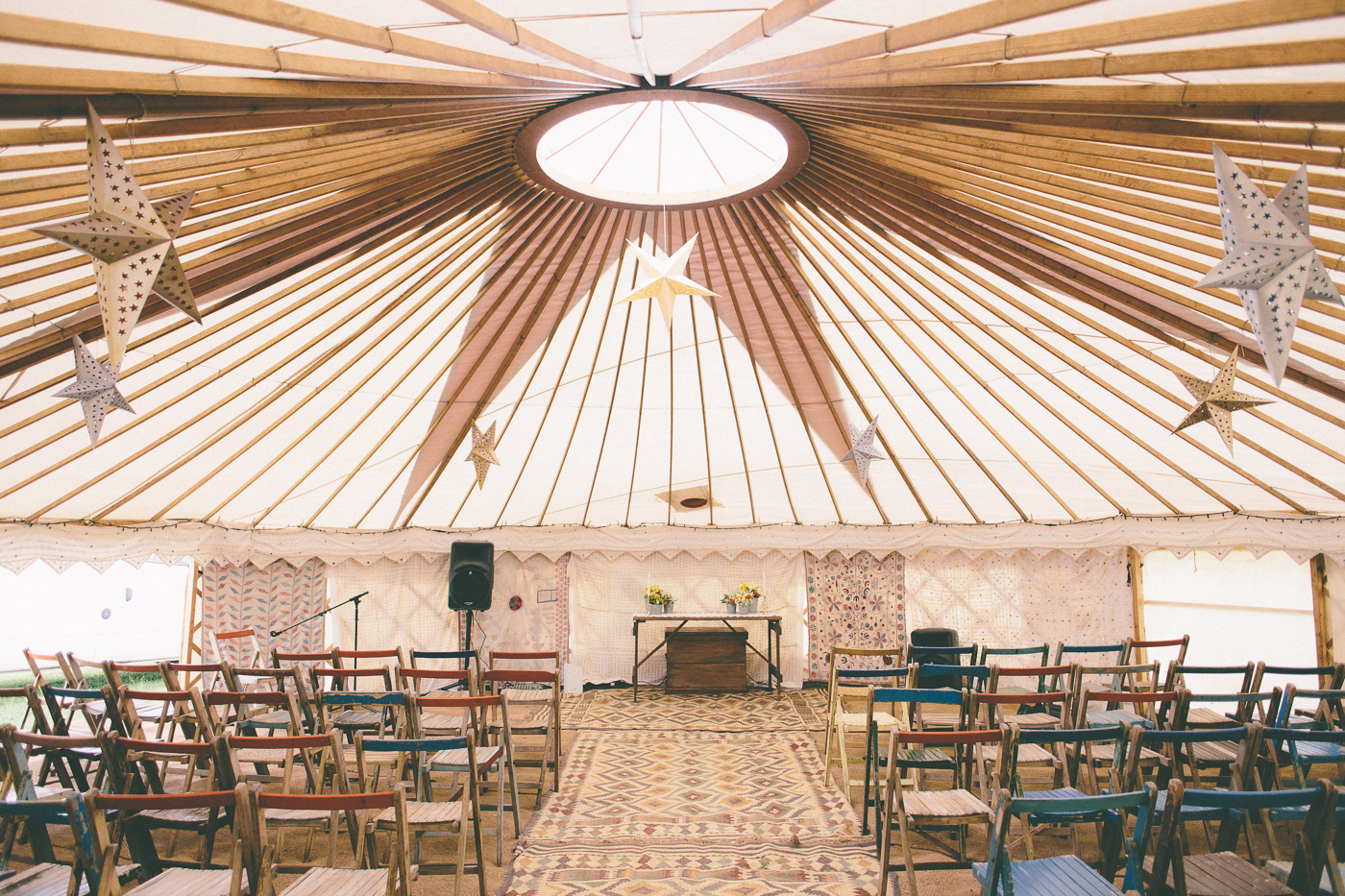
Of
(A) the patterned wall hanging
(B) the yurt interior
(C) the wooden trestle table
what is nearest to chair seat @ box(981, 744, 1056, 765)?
(B) the yurt interior

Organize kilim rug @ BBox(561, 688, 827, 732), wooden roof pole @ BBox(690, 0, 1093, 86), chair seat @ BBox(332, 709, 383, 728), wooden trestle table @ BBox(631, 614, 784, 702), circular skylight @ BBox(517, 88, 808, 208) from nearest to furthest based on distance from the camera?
wooden roof pole @ BBox(690, 0, 1093, 86), circular skylight @ BBox(517, 88, 808, 208), chair seat @ BBox(332, 709, 383, 728), kilim rug @ BBox(561, 688, 827, 732), wooden trestle table @ BBox(631, 614, 784, 702)

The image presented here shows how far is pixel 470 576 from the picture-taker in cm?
852

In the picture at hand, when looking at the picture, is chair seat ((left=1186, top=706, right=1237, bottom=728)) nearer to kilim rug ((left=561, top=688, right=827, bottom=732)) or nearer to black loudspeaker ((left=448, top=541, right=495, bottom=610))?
kilim rug ((left=561, top=688, right=827, bottom=732))

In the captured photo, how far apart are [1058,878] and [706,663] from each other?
6.64 metres

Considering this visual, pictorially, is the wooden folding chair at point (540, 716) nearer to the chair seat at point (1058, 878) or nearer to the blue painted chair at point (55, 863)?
the blue painted chair at point (55, 863)

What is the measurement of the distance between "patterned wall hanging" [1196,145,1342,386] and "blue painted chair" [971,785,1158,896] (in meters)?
1.79

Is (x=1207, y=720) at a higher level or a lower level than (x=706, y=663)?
higher

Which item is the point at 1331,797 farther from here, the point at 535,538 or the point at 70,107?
the point at 535,538

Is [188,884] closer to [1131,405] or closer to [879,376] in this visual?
[879,376]

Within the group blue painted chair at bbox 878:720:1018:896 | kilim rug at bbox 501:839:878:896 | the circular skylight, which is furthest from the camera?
the circular skylight

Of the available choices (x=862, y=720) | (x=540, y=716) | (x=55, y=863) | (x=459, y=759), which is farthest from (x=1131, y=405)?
(x=55, y=863)

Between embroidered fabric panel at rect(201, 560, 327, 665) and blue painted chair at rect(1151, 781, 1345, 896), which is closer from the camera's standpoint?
blue painted chair at rect(1151, 781, 1345, 896)

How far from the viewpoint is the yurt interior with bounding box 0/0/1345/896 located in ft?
8.98

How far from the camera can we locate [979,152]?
3.71 meters
